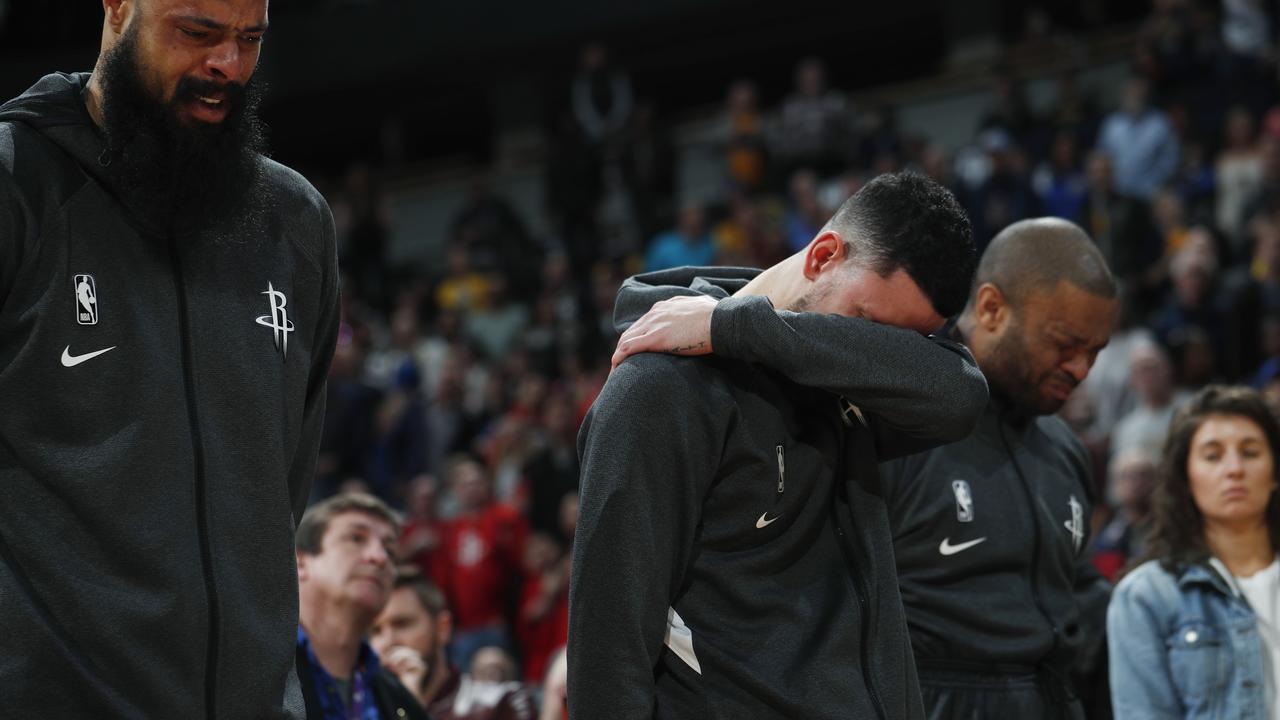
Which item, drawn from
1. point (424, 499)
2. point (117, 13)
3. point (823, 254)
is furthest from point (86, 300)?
point (424, 499)

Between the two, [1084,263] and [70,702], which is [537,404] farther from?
[70,702]

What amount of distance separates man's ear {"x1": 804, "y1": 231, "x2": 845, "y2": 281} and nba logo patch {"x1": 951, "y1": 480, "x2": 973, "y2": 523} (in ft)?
3.94

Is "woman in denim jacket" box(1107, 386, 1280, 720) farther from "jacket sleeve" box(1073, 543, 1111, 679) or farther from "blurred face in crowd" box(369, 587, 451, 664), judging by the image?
"blurred face in crowd" box(369, 587, 451, 664)

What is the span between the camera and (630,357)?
116 inches

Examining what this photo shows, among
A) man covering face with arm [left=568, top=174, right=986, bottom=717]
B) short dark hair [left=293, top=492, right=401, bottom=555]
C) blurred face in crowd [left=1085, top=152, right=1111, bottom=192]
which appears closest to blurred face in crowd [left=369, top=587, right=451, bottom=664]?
short dark hair [left=293, top=492, right=401, bottom=555]

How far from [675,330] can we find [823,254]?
0.36 meters

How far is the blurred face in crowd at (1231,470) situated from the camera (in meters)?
4.77

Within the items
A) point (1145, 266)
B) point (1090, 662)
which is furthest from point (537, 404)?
point (1090, 662)

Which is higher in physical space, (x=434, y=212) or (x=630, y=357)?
(x=630, y=357)

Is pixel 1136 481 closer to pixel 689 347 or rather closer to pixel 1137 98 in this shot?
pixel 689 347

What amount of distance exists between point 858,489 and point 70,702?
1.49 meters

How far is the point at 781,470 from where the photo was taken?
2953 millimetres

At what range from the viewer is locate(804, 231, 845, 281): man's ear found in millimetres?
3053

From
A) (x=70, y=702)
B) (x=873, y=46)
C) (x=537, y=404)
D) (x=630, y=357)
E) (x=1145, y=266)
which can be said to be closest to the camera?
(x=70, y=702)
